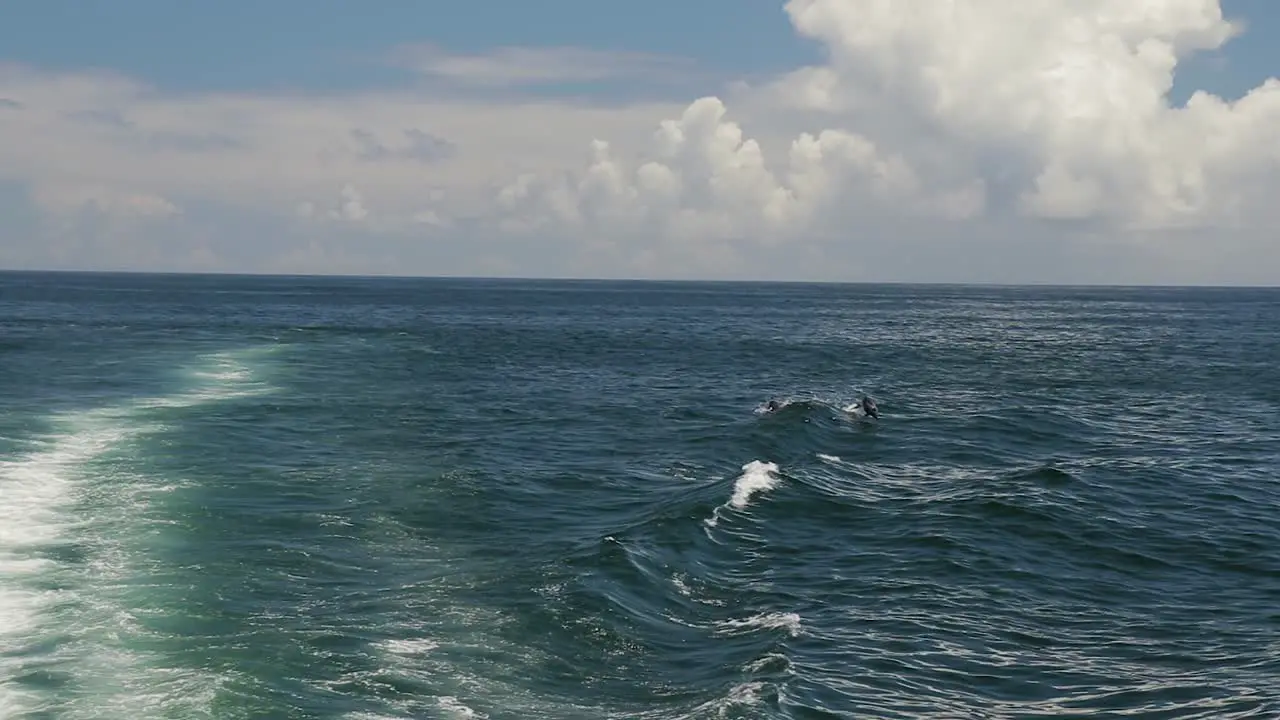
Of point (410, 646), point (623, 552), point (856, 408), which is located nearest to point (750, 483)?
point (623, 552)

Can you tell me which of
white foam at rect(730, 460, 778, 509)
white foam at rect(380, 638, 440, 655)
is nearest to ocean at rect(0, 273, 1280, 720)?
white foam at rect(380, 638, 440, 655)

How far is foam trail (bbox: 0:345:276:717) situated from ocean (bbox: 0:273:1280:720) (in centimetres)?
11

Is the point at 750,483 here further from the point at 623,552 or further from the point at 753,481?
the point at 623,552

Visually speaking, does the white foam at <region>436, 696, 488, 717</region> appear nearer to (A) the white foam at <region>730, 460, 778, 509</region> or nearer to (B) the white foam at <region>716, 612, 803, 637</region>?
(B) the white foam at <region>716, 612, 803, 637</region>

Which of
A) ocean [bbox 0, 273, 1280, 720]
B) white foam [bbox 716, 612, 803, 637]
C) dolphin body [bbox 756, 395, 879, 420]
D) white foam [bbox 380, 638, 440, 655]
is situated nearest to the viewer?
ocean [bbox 0, 273, 1280, 720]

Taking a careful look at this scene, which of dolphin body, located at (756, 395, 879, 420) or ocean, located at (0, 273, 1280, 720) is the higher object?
dolphin body, located at (756, 395, 879, 420)

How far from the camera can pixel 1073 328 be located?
543ft

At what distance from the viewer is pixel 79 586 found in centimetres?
2681

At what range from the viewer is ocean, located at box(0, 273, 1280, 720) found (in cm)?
2212

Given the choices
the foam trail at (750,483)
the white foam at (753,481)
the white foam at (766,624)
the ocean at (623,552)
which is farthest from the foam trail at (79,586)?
the white foam at (753,481)

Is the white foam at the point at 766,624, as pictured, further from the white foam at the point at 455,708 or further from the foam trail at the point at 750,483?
the foam trail at the point at 750,483

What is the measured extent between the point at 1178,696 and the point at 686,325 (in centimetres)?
13388

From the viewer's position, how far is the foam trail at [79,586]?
20562 millimetres

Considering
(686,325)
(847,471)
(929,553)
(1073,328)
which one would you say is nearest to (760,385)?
(847,471)
